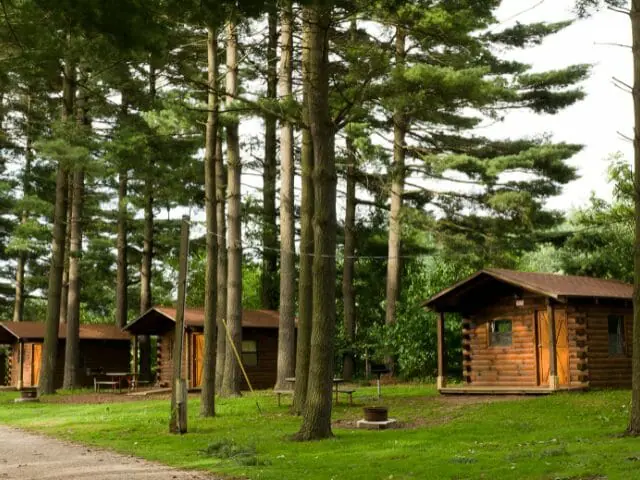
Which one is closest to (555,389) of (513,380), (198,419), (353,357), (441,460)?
(513,380)

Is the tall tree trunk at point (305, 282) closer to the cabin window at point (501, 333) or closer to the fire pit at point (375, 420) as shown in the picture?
the fire pit at point (375, 420)

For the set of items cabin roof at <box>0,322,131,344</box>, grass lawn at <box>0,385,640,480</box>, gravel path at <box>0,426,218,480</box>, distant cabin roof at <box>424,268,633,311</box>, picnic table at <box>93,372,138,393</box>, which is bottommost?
gravel path at <box>0,426,218,480</box>

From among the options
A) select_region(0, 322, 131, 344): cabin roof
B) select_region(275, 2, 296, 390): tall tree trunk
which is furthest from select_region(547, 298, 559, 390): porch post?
select_region(0, 322, 131, 344): cabin roof

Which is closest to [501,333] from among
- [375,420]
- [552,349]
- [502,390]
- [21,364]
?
[502,390]

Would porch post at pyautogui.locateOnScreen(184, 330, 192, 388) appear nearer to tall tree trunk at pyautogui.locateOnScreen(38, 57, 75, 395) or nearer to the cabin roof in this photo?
tall tree trunk at pyautogui.locateOnScreen(38, 57, 75, 395)

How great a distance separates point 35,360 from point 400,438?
2878 centimetres

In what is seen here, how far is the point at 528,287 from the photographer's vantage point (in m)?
23.3

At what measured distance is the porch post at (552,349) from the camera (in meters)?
22.9

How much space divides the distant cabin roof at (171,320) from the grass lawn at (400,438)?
7.97 m

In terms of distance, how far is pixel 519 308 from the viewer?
25.3 metres

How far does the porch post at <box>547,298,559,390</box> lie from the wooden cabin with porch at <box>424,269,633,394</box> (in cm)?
3

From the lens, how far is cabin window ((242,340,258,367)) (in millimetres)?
33719

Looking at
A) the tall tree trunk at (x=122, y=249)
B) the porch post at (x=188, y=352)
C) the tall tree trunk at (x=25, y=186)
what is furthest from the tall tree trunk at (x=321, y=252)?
the tall tree trunk at (x=122, y=249)

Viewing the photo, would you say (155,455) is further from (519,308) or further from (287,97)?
(519,308)
